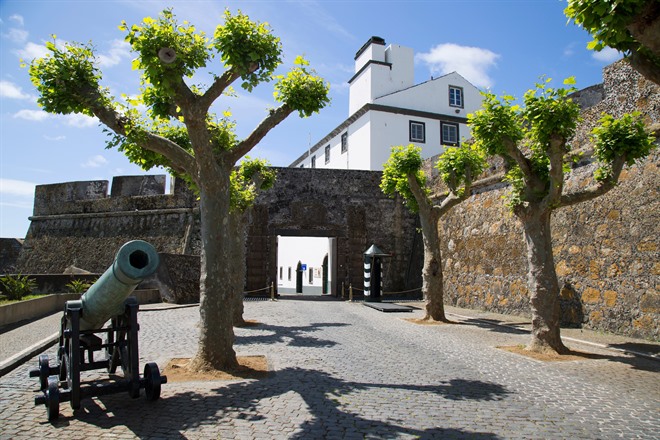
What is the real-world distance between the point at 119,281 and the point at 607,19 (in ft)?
16.4

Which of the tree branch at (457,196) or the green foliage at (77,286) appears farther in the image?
the green foliage at (77,286)

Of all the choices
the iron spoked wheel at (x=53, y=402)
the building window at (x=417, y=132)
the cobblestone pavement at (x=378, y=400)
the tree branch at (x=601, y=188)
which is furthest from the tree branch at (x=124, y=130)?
the building window at (x=417, y=132)

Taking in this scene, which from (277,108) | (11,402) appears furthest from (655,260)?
(11,402)

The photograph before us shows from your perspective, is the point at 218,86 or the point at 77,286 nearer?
the point at 218,86

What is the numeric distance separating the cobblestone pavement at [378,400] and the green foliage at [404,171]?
5860mm

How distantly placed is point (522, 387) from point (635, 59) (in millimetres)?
3776

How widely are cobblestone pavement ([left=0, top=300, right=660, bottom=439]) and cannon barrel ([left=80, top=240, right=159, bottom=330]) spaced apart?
939 millimetres

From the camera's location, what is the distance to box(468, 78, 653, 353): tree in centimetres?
759

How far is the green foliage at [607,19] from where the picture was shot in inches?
154

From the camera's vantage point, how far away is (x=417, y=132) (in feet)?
87.0

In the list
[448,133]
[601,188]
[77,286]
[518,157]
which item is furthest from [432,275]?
[448,133]

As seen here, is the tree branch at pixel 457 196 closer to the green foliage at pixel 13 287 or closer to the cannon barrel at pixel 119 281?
the cannon barrel at pixel 119 281

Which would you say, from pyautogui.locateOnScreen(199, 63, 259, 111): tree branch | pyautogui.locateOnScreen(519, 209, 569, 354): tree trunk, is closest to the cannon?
pyautogui.locateOnScreen(199, 63, 259, 111): tree branch

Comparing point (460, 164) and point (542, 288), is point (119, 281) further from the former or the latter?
point (460, 164)
